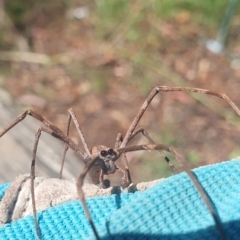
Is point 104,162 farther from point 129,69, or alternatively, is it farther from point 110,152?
point 129,69

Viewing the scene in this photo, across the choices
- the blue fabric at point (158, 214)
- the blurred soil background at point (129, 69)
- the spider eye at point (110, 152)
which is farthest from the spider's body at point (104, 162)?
the blurred soil background at point (129, 69)

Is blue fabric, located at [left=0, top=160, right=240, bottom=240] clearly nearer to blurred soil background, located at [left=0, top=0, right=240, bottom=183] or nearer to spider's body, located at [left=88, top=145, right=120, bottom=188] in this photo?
spider's body, located at [left=88, top=145, right=120, bottom=188]

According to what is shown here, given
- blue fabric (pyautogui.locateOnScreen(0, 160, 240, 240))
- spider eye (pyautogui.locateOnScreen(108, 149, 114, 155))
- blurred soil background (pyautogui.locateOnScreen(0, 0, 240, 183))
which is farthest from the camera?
blurred soil background (pyautogui.locateOnScreen(0, 0, 240, 183))

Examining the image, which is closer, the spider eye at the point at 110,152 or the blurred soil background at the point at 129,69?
the spider eye at the point at 110,152

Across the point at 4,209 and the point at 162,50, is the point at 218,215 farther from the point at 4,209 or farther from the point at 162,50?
the point at 162,50

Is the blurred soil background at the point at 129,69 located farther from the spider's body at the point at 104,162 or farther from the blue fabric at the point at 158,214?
the blue fabric at the point at 158,214

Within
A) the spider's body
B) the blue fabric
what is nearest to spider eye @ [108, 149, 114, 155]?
the spider's body
